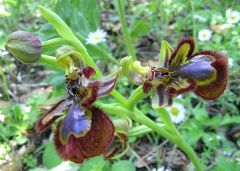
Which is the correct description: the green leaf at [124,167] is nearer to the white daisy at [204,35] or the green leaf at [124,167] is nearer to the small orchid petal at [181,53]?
the small orchid petal at [181,53]

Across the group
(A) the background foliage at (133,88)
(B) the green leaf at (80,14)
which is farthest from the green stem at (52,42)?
(B) the green leaf at (80,14)

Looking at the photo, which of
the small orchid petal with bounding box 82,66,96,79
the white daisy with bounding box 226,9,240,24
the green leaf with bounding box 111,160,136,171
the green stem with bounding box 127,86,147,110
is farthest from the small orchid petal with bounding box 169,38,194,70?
the white daisy with bounding box 226,9,240,24

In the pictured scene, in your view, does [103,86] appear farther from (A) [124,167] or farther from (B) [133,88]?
(B) [133,88]

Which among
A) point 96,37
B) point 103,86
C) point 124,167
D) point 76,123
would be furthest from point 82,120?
point 96,37

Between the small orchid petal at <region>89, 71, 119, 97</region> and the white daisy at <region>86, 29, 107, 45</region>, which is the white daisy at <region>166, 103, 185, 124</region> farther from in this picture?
the small orchid petal at <region>89, 71, 119, 97</region>

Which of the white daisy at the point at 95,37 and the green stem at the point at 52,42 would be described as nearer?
the green stem at the point at 52,42

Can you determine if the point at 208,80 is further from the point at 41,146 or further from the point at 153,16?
the point at 153,16
